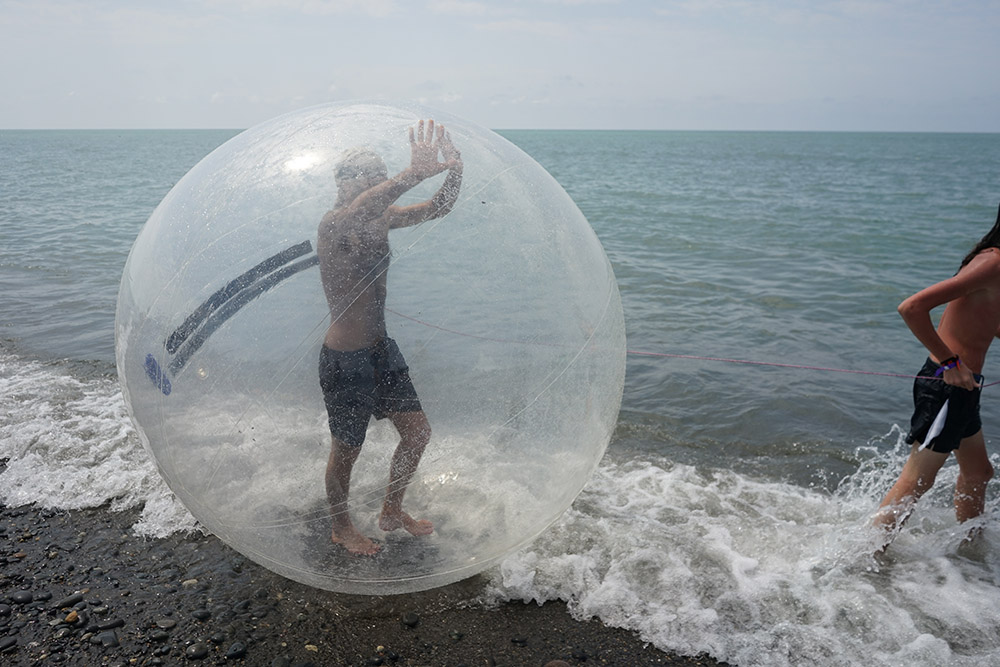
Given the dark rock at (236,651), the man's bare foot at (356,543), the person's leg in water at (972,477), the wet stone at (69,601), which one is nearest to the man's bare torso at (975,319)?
the person's leg in water at (972,477)

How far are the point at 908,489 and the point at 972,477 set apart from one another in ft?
1.17

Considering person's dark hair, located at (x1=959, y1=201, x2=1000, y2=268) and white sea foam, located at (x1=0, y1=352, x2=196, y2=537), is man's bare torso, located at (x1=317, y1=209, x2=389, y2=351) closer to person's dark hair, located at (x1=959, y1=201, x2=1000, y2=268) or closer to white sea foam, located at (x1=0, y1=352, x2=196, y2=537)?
white sea foam, located at (x1=0, y1=352, x2=196, y2=537)

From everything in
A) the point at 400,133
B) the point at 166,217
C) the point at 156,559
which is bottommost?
the point at 156,559

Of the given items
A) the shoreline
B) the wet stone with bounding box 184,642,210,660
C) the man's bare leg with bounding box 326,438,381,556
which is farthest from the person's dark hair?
the wet stone with bounding box 184,642,210,660

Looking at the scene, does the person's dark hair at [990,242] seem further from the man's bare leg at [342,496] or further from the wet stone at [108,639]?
the wet stone at [108,639]

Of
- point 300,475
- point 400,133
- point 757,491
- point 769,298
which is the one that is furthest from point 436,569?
point 769,298

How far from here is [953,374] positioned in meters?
3.41

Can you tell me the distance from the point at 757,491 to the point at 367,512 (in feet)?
9.04

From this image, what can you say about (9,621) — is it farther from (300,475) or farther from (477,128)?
(477,128)

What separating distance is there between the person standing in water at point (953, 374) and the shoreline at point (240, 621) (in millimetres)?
1488

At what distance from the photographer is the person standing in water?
3350 millimetres

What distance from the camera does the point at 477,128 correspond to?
3.09 metres

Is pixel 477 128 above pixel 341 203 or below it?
above

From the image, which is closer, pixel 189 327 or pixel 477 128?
pixel 189 327
